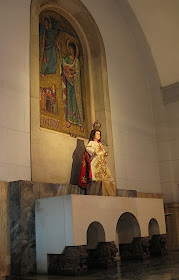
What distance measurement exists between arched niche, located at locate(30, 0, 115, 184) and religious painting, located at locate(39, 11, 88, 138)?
22 centimetres

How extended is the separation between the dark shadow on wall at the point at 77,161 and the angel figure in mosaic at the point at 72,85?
1.90ft

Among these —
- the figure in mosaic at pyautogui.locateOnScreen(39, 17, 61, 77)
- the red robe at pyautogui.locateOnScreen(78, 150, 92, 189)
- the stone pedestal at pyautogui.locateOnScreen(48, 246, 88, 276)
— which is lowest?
the stone pedestal at pyautogui.locateOnScreen(48, 246, 88, 276)

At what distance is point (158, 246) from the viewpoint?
792 centimetres

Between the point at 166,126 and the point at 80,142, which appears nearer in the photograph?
the point at 80,142

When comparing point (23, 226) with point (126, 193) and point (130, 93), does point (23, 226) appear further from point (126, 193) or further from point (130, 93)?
point (130, 93)

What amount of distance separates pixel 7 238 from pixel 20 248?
300mm

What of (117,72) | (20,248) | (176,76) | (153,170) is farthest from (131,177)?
(20,248)

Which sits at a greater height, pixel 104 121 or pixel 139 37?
pixel 139 37

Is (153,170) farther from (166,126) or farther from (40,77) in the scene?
(40,77)

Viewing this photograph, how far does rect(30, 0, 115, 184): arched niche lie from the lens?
7.36 meters

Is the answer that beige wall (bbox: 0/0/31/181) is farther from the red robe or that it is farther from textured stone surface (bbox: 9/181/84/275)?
the red robe

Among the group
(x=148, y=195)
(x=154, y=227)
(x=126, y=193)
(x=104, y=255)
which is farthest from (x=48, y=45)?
(x=104, y=255)

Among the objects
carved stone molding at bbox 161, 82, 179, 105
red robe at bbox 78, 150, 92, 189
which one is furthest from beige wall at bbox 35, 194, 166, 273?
carved stone molding at bbox 161, 82, 179, 105

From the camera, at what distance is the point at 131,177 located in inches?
388
